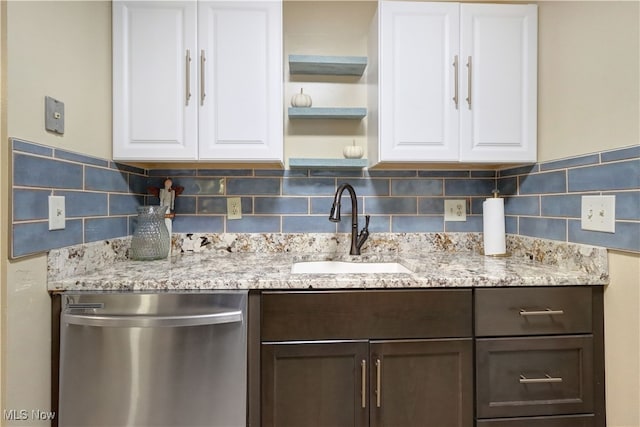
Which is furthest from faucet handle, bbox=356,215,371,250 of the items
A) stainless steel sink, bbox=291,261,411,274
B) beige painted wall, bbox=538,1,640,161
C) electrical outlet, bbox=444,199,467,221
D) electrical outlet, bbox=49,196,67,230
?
electrical outlet, bbox=49,196,67,230

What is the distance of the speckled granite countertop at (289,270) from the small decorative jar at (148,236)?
0.04m

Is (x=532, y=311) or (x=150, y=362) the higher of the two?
(x=532, y=311)

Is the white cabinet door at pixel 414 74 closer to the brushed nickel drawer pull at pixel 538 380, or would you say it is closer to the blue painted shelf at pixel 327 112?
the blue painted shelf at pixel 327 112

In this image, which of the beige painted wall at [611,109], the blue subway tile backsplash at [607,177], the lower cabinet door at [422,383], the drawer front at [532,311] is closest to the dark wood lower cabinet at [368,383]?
the lower cabinet door at [422,383]

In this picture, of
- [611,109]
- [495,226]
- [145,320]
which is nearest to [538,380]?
[495,226]

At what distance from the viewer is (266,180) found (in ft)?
5.82

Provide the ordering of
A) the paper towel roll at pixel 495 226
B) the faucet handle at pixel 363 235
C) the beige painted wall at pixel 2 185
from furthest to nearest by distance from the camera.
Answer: the faucet handle at pixel 363 235
the paper towel roll at pixel 495 226
the beige painted wall at pixel 2 185

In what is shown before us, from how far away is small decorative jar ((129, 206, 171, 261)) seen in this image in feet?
4.96

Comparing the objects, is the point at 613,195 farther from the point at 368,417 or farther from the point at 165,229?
the point at 165,229

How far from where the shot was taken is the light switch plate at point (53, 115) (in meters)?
1.08

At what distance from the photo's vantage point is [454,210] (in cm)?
183

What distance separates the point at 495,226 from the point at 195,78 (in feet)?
5.02

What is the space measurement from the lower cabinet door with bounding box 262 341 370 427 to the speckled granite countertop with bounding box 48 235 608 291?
0.22m

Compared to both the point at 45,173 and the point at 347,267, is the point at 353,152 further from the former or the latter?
the point at 45,173
